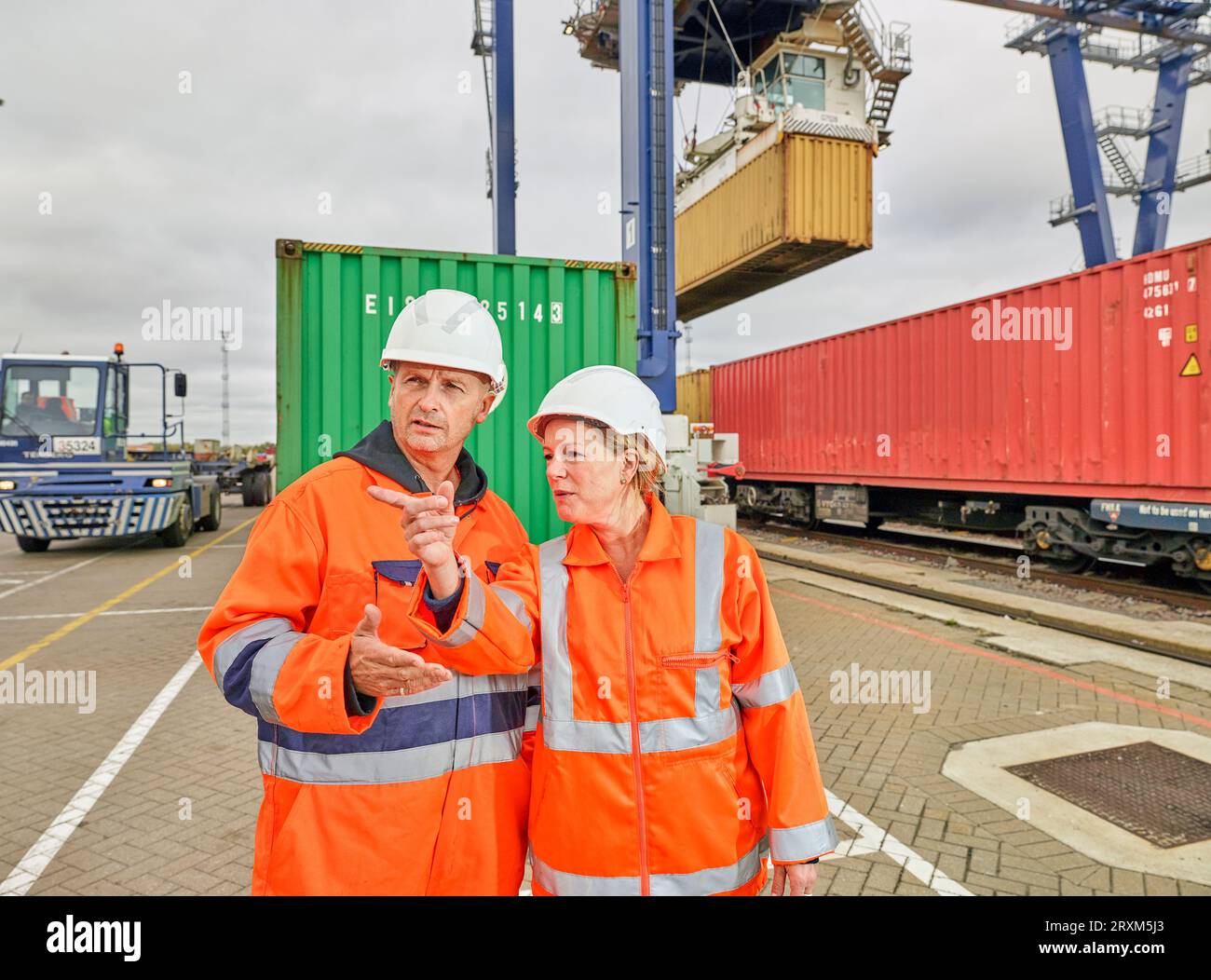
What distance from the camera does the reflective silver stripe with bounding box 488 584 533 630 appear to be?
1691 millimetres

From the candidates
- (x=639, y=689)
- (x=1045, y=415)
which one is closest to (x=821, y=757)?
(x=639, y=689)

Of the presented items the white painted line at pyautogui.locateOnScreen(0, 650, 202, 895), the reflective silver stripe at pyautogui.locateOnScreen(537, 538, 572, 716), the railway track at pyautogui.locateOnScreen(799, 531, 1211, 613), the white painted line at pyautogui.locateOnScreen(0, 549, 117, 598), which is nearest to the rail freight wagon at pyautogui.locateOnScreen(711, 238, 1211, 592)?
the railway track at pyautogui.locateOnScreen(799, 531, 1211, 613)

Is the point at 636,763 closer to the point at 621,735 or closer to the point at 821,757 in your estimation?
the point at 621,735

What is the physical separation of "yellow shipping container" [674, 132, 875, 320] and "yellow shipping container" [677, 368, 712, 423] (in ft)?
10.5

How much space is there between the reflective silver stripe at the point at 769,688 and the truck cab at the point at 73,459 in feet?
46.1

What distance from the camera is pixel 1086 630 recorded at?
7391 millimetres

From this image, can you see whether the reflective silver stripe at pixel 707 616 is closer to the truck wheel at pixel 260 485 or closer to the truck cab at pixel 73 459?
the truck cab at pixel 73 459

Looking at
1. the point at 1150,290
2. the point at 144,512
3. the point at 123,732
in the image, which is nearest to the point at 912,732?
the point at 123,732

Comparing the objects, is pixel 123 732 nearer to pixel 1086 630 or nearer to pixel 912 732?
pixel 912 732

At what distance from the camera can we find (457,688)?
175 cm

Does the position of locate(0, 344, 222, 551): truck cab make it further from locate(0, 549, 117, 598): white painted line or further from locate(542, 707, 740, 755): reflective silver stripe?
locate(542, 707, 740, 755): reflective silver stripe

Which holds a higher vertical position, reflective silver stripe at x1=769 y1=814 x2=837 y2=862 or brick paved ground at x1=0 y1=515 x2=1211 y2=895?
reflective silver stripe at x1=769 y1=814 x2=837 y2=862

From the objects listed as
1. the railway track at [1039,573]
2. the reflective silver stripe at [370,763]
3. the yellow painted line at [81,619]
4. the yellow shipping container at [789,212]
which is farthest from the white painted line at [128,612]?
the yellow shipping container at [789,212]
